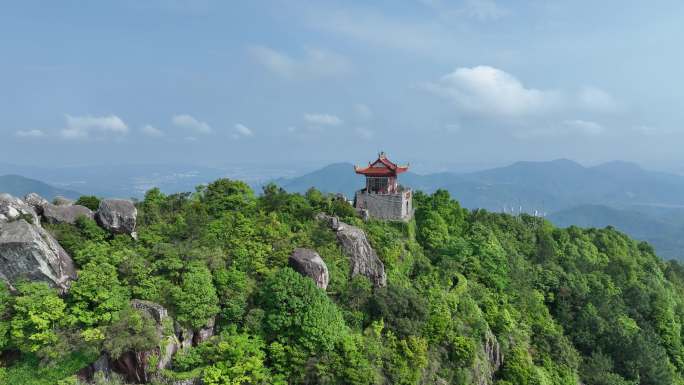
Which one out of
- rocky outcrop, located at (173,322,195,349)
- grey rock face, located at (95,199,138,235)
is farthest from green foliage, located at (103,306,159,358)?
grey rock face, located at (95,199,138,235)

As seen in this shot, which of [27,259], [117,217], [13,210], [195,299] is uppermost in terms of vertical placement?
[13,210]

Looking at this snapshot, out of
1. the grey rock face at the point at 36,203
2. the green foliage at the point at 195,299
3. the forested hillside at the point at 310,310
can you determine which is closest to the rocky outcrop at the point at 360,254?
the forested hillside at the point at 310,310

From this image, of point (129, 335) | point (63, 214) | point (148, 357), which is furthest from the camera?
point (63, 214)

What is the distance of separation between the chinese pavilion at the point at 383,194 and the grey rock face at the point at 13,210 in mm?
23349

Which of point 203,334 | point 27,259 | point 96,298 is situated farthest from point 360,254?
point 27,259

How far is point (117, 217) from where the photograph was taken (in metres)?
24.3

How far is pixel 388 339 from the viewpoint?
22953mm

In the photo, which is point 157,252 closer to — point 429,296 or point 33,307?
point 33,307

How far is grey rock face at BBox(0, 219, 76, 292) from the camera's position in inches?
754

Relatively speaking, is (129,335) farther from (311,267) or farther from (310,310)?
(311,267)

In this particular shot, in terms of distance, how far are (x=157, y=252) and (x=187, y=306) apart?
4.14 m

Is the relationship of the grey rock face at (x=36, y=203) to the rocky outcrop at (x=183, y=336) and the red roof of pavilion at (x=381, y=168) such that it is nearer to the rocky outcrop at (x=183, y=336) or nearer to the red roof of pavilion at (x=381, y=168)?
the rocky outcrop at (x=183, y=336)

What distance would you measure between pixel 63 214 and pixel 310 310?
1608 centimetres

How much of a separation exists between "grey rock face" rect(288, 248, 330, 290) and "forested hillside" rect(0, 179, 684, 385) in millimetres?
706
